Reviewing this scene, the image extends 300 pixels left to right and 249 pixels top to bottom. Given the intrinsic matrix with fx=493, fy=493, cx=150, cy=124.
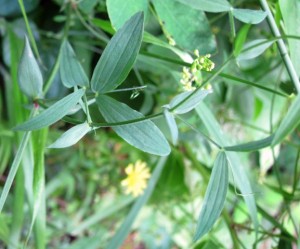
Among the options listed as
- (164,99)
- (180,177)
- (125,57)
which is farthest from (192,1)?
(180,177)

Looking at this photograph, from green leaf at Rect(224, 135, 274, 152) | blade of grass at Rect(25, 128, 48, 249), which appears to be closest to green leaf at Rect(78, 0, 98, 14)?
blade of grass at Rect(25, 128, 48, 249)

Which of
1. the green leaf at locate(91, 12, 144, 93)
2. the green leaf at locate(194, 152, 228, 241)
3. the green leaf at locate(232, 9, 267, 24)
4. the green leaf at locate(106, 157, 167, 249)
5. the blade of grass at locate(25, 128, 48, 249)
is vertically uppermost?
the green leaf at locate(232, 9, 267, 24)

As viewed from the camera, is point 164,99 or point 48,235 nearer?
point 164,99

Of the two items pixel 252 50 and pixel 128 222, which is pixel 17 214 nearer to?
pixel 128 222

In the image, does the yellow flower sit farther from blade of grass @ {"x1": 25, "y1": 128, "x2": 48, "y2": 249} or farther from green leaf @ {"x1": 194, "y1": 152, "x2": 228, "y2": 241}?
green leaf @ {"x1": 194, "y1": 152, "x2": 228, "y2": 241}

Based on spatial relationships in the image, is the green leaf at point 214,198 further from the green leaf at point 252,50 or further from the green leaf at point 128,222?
the green leaf at point 128,222

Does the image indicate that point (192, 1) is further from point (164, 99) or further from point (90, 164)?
point (90, 164)
